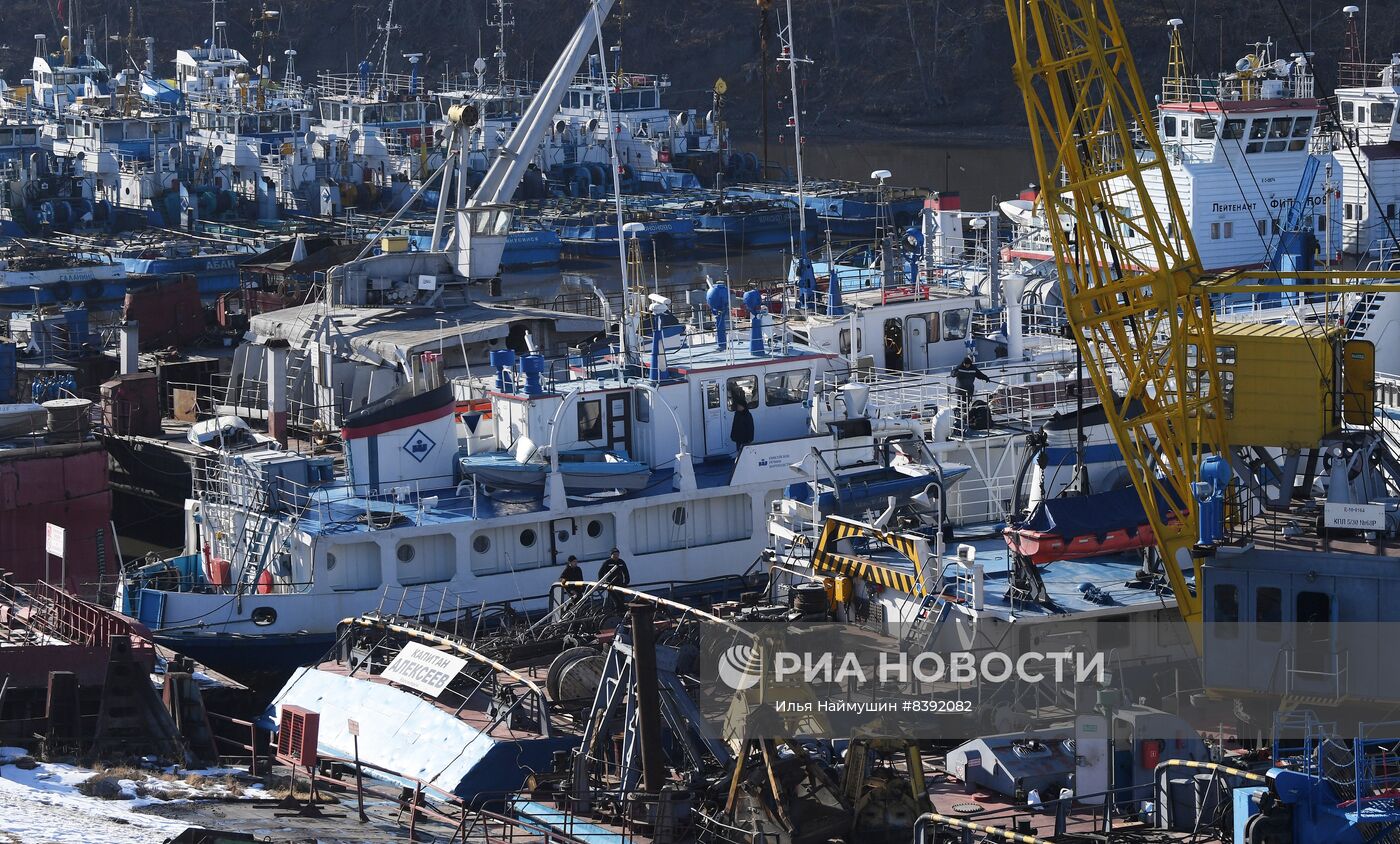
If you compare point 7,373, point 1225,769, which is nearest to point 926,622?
point 1225,769

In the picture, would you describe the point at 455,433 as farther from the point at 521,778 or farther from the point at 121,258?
the point at 121,258

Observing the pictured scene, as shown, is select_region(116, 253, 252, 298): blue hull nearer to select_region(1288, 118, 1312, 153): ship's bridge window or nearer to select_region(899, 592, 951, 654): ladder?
select_region(1288, 118, 1312, 153): ship's bridge window

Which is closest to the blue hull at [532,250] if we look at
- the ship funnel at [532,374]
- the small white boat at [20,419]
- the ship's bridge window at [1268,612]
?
the small white boat at [20,419]

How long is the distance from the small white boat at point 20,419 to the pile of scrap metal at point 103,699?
300 inches

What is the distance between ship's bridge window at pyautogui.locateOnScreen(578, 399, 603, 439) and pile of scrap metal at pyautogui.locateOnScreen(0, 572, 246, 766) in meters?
6.56

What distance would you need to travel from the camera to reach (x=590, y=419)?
2762 centimetres

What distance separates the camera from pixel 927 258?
38906 mm

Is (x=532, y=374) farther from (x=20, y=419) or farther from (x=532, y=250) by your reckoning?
(x=532, y=250)

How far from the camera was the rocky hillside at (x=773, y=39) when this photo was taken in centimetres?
9244

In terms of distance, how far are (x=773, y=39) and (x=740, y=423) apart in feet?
259

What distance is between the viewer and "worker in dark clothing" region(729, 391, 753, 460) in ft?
91.6

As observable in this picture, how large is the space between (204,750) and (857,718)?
729 cm

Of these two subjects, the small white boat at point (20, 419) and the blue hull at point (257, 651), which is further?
the small white boat at point (20, 419)

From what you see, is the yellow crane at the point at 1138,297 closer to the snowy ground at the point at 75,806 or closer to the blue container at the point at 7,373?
the snowy ground at the point at 75,806
